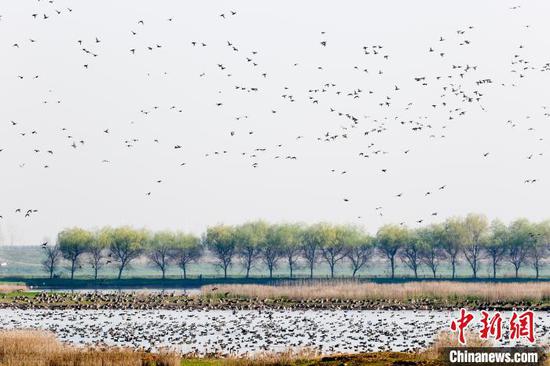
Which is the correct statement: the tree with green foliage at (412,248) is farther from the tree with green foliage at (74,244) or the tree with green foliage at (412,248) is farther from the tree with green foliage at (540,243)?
the tree with green foliage at (74,244)

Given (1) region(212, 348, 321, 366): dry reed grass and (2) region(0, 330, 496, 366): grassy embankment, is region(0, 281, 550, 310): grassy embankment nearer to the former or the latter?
(2) region(0, 330, 496, 366): grassy embankment

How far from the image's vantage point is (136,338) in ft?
229

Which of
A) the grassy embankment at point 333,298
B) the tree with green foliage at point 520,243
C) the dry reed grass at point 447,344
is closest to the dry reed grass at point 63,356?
the dry reed grass at point 447,344

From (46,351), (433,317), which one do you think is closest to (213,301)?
(433,317)

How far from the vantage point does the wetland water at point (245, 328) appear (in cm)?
6519

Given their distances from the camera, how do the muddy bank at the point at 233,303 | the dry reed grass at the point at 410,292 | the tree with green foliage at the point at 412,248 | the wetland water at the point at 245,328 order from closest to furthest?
the wetland water at the point at 245,328
the muddy bank at the point at 233,303
the dry reed grass at the point at 410,292
the tree with green foliage at the point at 412,248

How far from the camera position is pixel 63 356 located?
50875mm

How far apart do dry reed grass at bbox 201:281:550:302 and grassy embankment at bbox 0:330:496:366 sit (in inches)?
2102

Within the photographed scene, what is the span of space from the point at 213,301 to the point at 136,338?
4472 cm

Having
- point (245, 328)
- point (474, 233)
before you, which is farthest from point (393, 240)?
point (245, 328)

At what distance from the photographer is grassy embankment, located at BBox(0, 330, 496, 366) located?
157ft

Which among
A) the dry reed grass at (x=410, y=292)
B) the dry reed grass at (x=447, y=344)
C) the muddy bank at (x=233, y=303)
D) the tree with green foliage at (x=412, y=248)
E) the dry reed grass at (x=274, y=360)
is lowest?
the dry reed grass at (x=274, y=360)

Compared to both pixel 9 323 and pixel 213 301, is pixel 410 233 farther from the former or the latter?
pixel 9 323

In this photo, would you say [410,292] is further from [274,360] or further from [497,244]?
[497,244]
